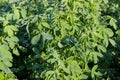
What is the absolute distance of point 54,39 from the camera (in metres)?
2.51

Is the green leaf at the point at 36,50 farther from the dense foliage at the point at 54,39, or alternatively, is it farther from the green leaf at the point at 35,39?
the green leaf at the point at 35,39

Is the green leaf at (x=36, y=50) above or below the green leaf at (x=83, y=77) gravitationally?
above

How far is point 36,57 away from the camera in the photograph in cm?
254

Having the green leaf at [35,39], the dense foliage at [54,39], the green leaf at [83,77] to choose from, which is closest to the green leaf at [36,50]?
the dense foliage at [54,39]

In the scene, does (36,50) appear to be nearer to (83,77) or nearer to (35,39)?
(35,39)

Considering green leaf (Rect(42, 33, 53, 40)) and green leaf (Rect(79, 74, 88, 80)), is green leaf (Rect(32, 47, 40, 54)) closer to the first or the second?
green leaf (Rect(42, 33, 53, 40))

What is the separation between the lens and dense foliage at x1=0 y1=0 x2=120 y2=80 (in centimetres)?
243

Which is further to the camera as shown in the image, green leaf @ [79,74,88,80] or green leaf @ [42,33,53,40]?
green leaf @ [79,74,88,80]

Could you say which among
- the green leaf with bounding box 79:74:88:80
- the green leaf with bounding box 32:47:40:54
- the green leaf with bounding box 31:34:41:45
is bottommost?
the green leaf with bounding box 79:74:88:80

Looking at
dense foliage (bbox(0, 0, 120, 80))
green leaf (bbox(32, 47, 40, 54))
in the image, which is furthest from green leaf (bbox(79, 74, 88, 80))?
green leaf (bbox(32, 47, 40, 54))

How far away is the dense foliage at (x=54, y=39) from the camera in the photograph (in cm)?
243

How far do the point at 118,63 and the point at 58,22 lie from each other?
3.33ft

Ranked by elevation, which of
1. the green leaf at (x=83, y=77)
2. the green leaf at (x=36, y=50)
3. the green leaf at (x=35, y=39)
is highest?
the green leaf at (x=35, y=39)

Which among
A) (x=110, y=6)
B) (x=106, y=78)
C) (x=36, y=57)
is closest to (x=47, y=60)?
(x=36, y=57)
